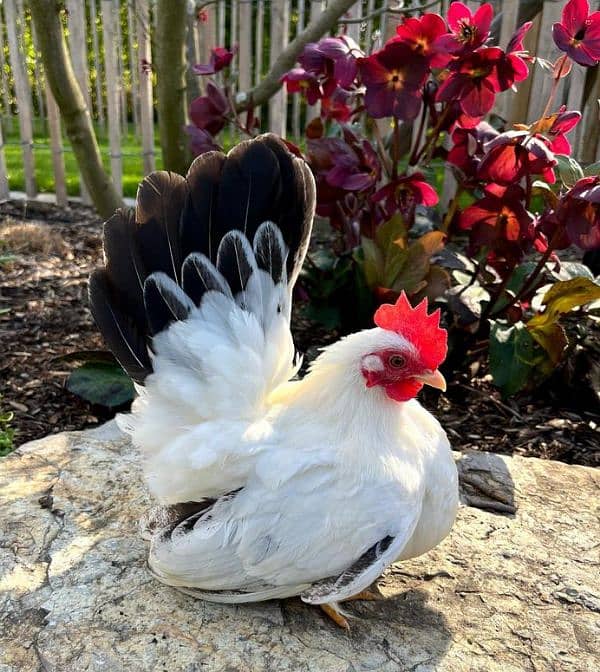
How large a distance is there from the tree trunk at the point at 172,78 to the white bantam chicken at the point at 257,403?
2764 mm

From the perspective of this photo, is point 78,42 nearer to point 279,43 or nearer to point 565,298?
point 279,43

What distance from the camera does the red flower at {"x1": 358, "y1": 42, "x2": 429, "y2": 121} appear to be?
3.11 metres

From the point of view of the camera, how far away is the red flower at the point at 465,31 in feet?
9.66

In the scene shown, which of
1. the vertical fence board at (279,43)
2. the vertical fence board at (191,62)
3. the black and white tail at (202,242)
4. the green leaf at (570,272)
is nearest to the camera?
the black and white tail at (202,242)

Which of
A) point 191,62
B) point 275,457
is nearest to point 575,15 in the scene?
point 275,457

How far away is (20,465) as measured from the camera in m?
2.90

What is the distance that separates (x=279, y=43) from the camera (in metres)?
6.48

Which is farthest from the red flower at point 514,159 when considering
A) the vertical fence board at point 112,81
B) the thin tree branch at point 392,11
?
the vertical fence board at point 112,81

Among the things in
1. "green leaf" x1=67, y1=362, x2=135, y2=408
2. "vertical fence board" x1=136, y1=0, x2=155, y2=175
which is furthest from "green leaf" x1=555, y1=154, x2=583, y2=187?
"vertical fence board" x1=136, y1=0, x2=155, y2=175

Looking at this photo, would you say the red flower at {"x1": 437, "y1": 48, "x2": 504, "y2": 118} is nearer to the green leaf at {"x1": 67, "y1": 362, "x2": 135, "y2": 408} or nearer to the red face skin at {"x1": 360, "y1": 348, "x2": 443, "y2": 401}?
the red face skin at {"x1": 360, "y1": 348, "x2": 443, "y2": 401}

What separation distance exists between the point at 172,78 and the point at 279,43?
6.70 ft

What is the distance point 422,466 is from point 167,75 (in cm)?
375

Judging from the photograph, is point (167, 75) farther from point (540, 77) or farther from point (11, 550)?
point (11, 550)

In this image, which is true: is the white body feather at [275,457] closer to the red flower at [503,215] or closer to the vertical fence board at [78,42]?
the red flower at [503,215]
